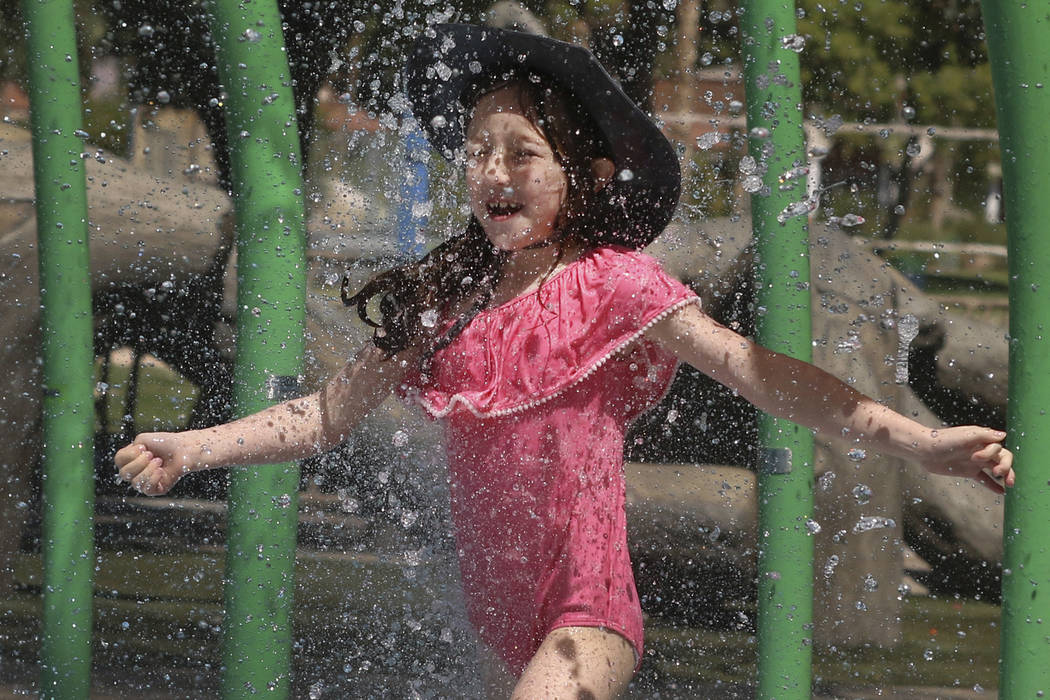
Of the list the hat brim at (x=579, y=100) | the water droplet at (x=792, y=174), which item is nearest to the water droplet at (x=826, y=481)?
the water droplet at (x=792, y=174)

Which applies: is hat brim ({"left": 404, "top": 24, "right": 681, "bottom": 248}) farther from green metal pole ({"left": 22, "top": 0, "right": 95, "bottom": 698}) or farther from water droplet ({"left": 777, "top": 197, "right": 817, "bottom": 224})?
green metal pole ({"left": 22, "top": 0, "right": 95, "bottom": 698})

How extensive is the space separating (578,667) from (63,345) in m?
1.36

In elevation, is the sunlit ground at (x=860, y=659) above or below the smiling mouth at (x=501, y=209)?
below

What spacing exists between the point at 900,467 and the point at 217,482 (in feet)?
9.47

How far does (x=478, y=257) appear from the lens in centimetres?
229

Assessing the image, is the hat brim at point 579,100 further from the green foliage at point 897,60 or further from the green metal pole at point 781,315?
the green foliage at point 897,60

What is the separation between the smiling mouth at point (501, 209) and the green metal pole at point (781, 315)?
2.11 feet

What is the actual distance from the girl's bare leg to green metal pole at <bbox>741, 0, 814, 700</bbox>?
0.68 m

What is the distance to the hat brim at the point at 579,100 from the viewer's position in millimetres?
2137

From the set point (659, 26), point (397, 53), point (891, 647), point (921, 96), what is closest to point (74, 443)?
point (891, 647)

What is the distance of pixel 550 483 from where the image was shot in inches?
81.4

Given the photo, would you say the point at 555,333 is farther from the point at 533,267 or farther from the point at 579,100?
the point at 579,100

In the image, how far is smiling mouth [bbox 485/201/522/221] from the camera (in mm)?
2127

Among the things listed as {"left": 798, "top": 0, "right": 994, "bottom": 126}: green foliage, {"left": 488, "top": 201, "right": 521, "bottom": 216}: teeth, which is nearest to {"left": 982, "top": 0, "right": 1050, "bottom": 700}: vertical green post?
{"left": 488, "top": 201, "right": 521, "bottom": 216}: teeth
